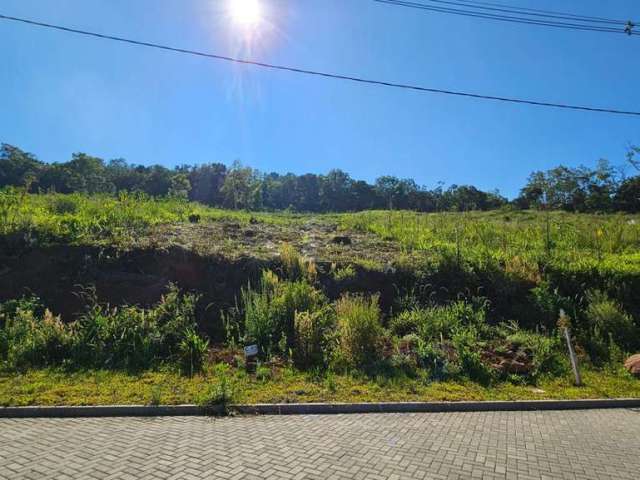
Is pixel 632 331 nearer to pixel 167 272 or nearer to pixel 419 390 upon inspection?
pixel 419 390

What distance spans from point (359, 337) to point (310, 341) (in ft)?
3.57

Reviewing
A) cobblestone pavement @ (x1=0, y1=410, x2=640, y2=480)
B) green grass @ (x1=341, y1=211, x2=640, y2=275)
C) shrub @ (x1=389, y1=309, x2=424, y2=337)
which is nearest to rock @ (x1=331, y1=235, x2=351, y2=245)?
green grass @ (x1=341, y1=211, x2=640, y2=275)

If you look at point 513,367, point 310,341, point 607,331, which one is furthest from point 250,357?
point 607,331

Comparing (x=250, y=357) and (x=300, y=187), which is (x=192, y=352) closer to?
(x=250, y=357)

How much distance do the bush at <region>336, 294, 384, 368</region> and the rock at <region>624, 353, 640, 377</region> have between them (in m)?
5.74

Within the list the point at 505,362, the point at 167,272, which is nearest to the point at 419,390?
the point at 505,362

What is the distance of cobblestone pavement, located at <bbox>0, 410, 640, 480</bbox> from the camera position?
435cm

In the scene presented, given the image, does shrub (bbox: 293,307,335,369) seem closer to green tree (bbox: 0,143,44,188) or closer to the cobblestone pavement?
the cobblestone pavement

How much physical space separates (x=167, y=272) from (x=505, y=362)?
903cm

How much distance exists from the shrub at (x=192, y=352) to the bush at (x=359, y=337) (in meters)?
2.94

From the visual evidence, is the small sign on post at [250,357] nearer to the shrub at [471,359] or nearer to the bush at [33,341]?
the bush at [33,341]

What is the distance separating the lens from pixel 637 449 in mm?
5348

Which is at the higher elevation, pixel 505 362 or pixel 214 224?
pixel 214 224

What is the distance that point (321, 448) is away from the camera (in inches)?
197
